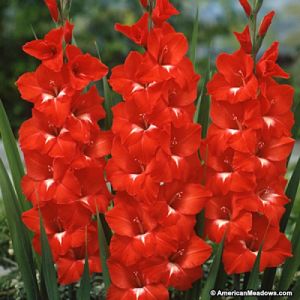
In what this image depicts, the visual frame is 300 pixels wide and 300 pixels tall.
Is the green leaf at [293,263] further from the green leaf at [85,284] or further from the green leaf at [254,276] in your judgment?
the green leaf at [85,284]

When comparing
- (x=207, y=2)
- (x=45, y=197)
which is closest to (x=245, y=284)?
(x=45, y=197)

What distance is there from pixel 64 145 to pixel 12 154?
0.37 metres

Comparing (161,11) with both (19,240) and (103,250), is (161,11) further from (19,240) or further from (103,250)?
(19,240)

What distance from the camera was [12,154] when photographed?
8.64 feet

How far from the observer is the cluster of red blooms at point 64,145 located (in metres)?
2.33

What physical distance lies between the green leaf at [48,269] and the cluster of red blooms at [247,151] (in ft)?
1.58

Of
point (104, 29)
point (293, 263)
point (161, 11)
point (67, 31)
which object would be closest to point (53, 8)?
point (67, 31)

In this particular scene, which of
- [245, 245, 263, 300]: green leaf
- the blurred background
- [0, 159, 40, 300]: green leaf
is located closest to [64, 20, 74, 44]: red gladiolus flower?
[0, 159, 40, 300]: green leaf

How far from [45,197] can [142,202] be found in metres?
0.29

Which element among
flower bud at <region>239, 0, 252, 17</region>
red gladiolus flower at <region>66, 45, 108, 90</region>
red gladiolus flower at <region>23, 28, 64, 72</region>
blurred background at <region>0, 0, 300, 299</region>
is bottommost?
blurred background at <region>0, 0, 300, 299</region>

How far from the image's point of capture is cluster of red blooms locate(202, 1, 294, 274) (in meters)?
2.36

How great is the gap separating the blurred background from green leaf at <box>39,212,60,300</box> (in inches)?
230

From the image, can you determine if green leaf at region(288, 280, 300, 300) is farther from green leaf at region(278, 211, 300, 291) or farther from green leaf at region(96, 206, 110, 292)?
green leaf at region(96, 206, 110, 292)

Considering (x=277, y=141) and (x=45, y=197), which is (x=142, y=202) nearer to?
(x=45, y=197)
